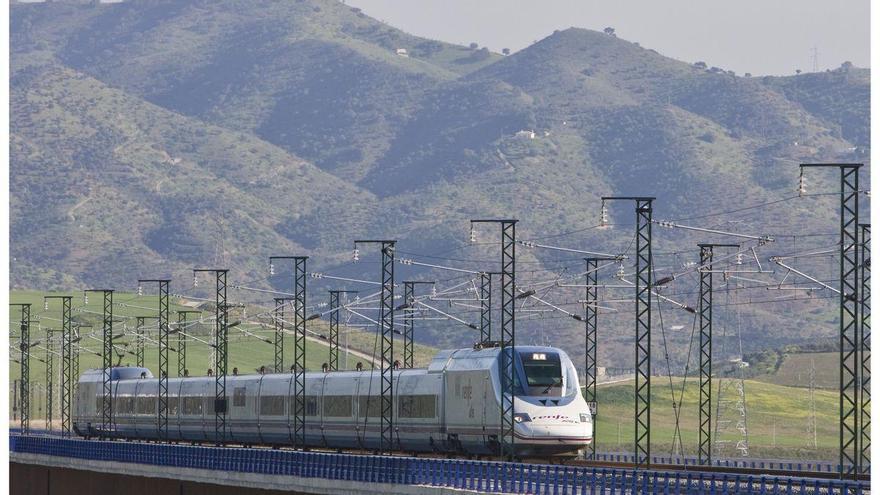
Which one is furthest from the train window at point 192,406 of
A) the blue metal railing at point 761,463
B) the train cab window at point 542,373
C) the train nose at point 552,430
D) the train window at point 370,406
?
the train nose at point 552,430

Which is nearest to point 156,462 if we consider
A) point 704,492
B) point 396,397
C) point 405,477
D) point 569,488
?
point 396,397

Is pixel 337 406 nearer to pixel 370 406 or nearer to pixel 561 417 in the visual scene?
pixel 370 406

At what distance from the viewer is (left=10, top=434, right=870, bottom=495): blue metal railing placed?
5278 centimetres

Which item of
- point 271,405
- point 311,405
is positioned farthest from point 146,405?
point 311,405

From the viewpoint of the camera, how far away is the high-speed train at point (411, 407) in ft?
265

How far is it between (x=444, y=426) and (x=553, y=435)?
7487 millimetres

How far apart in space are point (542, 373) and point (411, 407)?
969 cm

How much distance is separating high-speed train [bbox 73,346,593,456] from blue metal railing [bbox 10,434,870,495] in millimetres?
8544

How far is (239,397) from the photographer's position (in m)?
112

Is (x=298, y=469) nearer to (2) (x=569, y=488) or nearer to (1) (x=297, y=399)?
(2) (x=569, y=488)

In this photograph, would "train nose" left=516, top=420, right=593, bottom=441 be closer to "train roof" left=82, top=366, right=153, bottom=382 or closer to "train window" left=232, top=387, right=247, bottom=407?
"train window" left=232, top=387, right=247, bottom=407

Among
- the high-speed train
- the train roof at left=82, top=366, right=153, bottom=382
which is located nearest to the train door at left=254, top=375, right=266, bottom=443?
the high-speed train

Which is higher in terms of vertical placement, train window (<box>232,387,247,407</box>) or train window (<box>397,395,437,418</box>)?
train window (<box>397,395,437,418</box>)

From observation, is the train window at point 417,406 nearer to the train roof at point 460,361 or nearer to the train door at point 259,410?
the train roof at point 460,361
